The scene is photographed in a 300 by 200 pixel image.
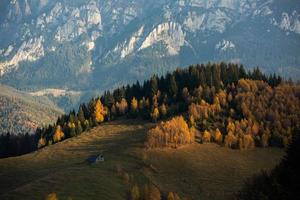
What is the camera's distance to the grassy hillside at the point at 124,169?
101 metres

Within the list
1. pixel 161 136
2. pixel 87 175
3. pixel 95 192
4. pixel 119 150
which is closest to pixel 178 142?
pixel 161 136

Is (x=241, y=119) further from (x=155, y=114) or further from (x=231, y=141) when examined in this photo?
(x=155, y=114)

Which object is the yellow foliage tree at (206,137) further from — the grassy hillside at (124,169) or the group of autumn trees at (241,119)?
the grassy hillside at (124,169)

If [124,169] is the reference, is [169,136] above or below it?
above

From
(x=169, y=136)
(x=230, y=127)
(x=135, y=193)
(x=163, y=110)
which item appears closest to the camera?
(x=135, y=193)

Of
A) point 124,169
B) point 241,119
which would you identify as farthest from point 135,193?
point 241,119

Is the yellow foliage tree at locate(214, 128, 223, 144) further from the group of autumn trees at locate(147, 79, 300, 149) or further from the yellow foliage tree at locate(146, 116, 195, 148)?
the yellow foliage tree at locate(146, 116, 195, 148)

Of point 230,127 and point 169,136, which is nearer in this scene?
point 169,136

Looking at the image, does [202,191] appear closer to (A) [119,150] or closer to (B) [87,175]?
(B) [87,175]

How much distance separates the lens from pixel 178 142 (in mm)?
154625

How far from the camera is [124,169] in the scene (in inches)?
4877

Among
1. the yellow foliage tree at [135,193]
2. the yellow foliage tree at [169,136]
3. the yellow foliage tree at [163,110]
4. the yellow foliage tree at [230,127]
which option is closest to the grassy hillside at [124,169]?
the yellow foliage tree at [135,193]

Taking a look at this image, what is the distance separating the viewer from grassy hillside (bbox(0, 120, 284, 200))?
101 meters

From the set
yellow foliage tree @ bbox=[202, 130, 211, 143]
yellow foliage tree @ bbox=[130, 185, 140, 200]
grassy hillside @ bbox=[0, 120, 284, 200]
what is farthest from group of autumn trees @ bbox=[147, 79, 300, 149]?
yellow foliage tree @ bbox=[130, 185, 140, 200]
